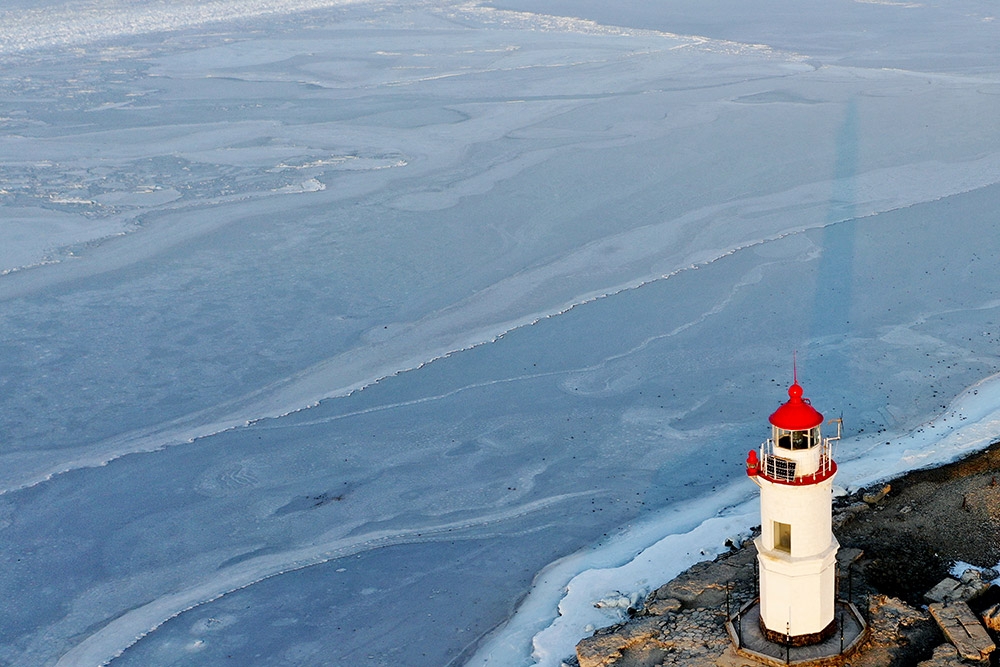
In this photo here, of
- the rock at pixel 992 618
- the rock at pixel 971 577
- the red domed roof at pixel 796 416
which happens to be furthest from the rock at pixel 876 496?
the red domed roof at pixel 796 416

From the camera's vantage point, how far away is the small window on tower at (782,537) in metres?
6.87

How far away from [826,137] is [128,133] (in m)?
11.8

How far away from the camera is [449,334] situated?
12.7m

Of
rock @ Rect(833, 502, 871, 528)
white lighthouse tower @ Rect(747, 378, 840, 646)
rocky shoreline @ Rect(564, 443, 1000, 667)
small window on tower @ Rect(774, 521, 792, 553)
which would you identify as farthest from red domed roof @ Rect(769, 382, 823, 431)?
rock @ Rect(833, 502, 871, 528)

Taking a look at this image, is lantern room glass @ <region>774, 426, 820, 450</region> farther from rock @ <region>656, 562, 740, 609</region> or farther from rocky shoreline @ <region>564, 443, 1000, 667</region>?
rock @ <region>656, 562, 740, 609</region>

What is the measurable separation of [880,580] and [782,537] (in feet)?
5.30

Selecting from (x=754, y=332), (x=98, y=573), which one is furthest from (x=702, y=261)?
(x=98, y=573)

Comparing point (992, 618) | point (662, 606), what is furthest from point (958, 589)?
point (662, 606)

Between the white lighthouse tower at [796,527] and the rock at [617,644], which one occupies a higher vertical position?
the white lighthouse tower at [796,527]

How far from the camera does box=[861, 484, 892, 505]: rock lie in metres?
9.21

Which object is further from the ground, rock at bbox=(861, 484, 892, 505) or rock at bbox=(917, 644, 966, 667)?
rock at bbox=(917, 644, 966, 667)

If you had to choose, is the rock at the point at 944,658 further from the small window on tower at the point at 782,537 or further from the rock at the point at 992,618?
Answer: the small window on tower at the point at 782,537

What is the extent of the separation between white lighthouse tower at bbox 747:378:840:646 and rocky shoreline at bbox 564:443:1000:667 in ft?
1.25

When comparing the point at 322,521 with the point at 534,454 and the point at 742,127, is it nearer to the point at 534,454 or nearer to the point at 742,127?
the point at 534,454
